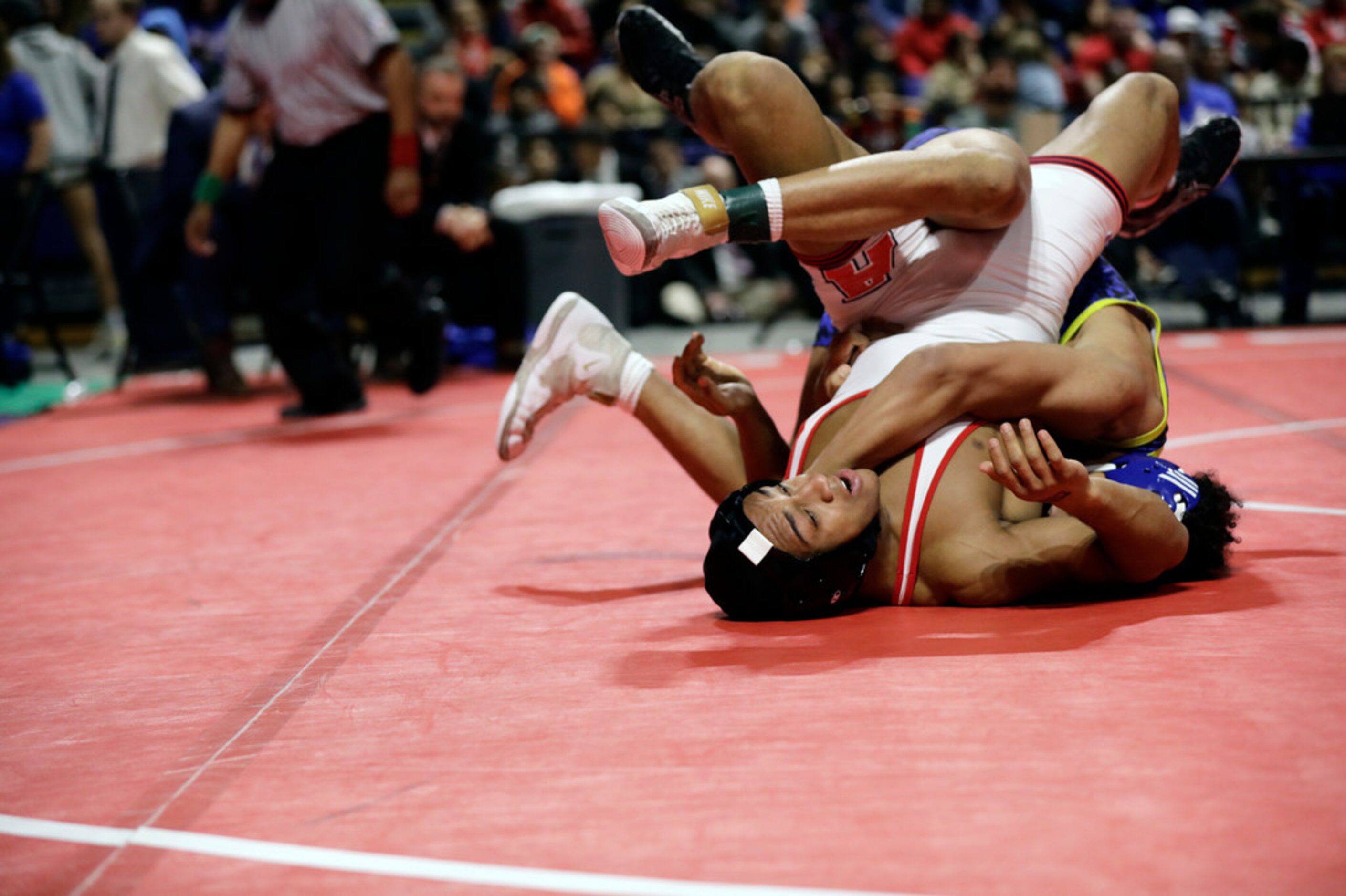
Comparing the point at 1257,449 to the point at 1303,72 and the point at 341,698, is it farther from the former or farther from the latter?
the point at 1303,72

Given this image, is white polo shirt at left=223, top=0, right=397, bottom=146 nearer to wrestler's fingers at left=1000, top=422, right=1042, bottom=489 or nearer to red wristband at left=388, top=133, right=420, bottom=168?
red wristband at left=388, top=133, right=420, bottom=168

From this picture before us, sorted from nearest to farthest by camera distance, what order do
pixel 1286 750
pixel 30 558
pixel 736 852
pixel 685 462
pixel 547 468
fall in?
pixel 736 852
pixel 1286 750
pixel 685 462
pixel 30 558
pixel 547 468

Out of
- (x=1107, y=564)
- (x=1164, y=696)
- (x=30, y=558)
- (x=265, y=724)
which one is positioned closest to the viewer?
(x=1164, y=696)

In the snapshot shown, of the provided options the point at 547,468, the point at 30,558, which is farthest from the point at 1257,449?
the point at 30,558

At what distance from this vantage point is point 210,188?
5.56 metres

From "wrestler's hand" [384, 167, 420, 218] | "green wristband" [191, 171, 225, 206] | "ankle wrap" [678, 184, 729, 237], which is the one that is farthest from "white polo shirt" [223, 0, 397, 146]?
"ankle wrap" [678, 184, 729, 237]

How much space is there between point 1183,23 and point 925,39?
1.82 meters

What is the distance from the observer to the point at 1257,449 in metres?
3.89

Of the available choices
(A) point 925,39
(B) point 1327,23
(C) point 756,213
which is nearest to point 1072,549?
(C) point 756,213

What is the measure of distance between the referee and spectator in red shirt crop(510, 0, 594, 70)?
183 inches

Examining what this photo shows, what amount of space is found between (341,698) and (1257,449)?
2.74 m

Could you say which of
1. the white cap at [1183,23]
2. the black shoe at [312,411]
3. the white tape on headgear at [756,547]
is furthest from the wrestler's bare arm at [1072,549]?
the white cap at [1183,23]

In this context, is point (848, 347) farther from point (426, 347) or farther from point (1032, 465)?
point (426, 347)

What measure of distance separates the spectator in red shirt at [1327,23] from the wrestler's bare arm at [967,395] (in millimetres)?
7322
